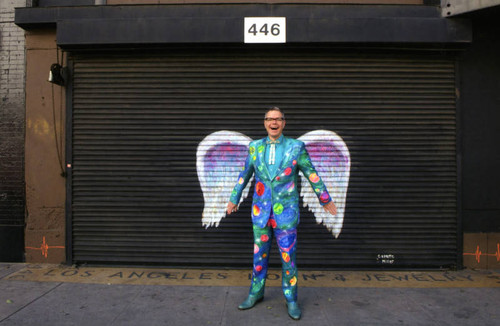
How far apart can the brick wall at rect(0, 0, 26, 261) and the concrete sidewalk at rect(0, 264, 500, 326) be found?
96 centimetres

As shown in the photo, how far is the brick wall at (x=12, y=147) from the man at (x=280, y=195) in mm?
4118

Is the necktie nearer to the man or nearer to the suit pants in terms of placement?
the man

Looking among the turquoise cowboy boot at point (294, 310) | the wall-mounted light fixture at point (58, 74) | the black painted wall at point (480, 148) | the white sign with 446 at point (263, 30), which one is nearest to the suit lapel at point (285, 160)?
the turquoise cowboy boot at point (294, 310)

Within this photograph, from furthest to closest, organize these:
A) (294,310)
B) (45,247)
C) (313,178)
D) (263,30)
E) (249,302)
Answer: (45,247) → (263,30) → (249,302) → (313,178) → (294,310)

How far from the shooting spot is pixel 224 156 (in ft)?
16.8

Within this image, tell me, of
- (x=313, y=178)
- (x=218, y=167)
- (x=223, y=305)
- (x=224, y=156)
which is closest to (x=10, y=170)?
(x=218, y=167)

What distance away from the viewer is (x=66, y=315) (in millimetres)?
3545

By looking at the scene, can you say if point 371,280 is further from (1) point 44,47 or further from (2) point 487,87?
(1) point 44,47

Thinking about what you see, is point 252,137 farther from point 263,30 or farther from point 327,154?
point 263,30

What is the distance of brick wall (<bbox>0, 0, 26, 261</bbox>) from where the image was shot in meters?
5.31

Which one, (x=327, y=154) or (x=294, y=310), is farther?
(x=327, y=154)

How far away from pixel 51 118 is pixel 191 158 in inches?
92.4

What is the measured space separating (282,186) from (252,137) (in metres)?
1.75

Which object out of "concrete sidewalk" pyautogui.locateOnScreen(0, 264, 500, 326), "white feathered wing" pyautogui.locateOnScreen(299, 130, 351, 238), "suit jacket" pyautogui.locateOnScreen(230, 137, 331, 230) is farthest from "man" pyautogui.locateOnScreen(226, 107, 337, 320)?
"white feathered wing" pyautogui.locateOnScreen(299, 130, 351, 238)
